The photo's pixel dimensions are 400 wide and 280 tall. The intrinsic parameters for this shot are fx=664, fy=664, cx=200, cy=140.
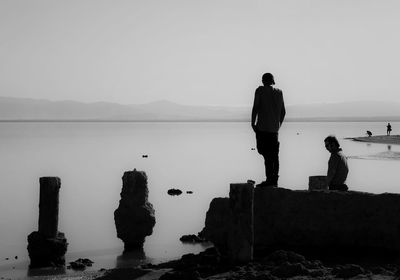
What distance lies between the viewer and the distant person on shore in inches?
455

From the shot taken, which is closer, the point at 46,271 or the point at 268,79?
the point at 268,79

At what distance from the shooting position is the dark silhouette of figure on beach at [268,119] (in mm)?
11750

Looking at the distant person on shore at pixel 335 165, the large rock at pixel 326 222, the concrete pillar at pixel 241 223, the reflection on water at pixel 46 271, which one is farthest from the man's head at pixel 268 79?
the reflection on water at pixel 46 271

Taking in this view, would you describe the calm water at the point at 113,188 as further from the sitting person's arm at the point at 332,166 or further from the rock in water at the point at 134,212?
the sitting person's arm at the point at 332,166

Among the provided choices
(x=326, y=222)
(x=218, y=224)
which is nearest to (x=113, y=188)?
(x=218, y=224)

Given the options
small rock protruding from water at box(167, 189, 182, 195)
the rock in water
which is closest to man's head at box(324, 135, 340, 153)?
the rock in water

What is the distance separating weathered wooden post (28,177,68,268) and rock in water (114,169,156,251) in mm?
2198

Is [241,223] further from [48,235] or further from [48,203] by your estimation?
[48,235]

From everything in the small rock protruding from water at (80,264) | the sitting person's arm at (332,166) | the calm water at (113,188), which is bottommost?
the calm water at (113,188)

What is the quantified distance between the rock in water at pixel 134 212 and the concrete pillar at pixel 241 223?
6.41 meters

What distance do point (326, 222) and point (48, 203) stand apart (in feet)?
21.6

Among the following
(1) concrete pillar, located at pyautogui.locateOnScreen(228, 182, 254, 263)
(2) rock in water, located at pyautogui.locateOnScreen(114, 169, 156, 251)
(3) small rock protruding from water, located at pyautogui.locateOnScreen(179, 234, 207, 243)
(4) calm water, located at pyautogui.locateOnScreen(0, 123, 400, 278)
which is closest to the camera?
(1) concrete pillar, located at pyautogui.locateOnScreen(228, 182, 254, 263)

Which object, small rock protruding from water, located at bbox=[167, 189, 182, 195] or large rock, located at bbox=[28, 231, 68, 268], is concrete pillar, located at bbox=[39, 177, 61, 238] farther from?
small rock protruding from water, located at bbox=[167, 189, 182, 195]

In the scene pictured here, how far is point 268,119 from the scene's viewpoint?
38.6ft
